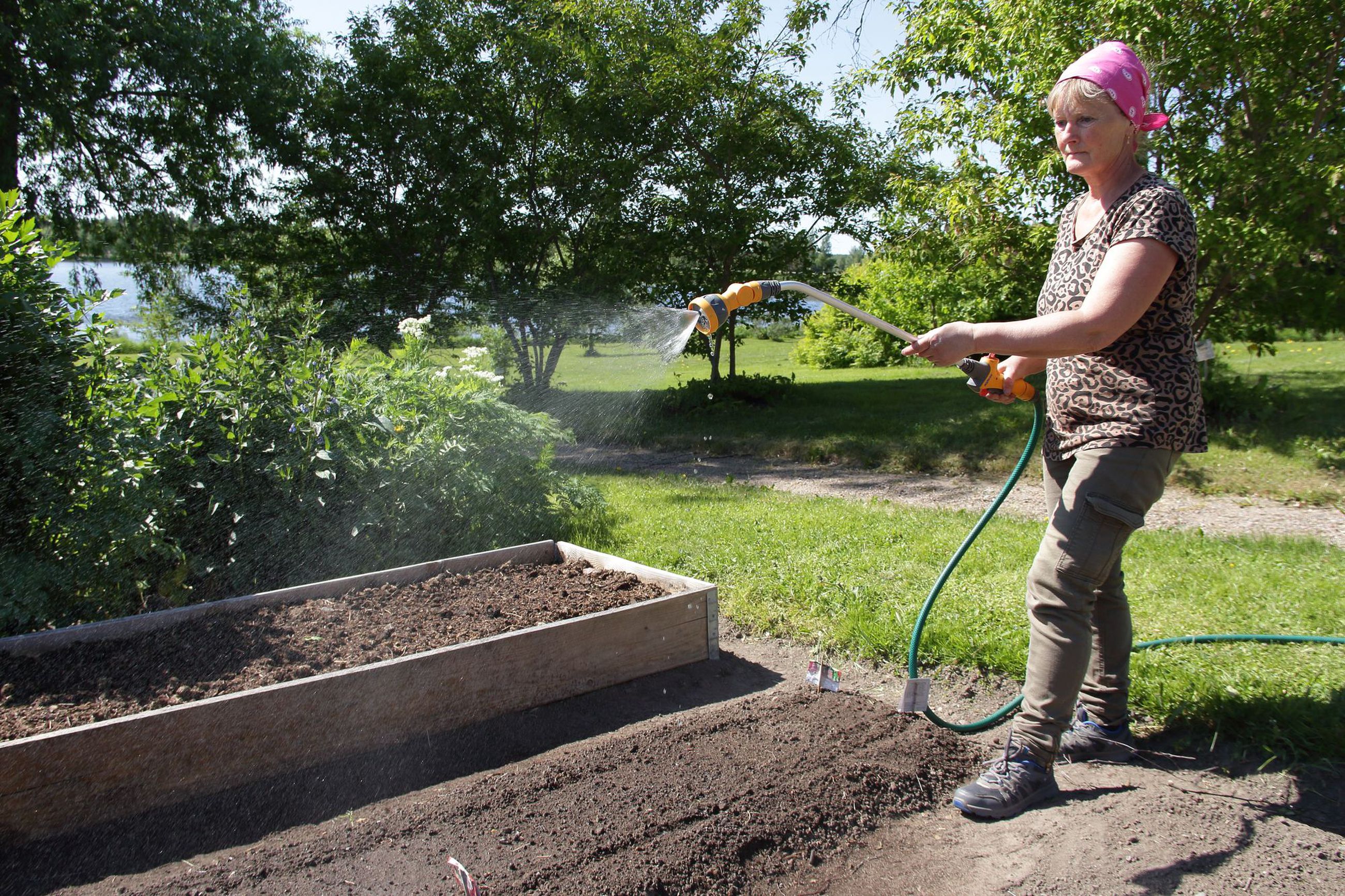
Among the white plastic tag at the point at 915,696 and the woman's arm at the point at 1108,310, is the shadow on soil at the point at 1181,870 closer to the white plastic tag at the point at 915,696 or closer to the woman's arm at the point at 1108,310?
the white plastic tag at the point at 915,696

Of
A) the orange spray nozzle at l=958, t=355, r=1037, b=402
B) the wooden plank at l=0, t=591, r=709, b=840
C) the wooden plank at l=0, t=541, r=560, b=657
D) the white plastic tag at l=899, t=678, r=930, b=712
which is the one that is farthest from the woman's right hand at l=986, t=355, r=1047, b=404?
the wooden plank at l=0, t=541, r=560, b=657

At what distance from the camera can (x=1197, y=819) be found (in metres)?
2.50

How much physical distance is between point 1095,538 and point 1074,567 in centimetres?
10

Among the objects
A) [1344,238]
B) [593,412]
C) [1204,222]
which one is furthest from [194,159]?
[1344,238]

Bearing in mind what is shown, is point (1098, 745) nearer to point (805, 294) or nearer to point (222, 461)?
point (805, 294)

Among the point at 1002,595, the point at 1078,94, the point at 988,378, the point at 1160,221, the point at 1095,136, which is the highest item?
the point at 1078,94

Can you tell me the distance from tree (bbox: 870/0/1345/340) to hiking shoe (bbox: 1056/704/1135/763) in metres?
5.87

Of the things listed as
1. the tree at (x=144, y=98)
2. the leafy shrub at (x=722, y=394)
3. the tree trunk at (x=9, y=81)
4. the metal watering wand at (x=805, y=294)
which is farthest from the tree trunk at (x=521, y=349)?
the metal watering wand at (x=805, y=294)

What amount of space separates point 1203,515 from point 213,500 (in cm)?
600

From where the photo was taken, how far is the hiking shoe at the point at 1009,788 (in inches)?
102

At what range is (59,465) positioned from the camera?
3756 mm

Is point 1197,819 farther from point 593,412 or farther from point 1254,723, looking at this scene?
point 593,412

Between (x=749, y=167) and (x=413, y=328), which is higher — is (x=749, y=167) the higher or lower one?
the higher one

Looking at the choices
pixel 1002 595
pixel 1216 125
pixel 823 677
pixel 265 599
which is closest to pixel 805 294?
pixel 823 677
